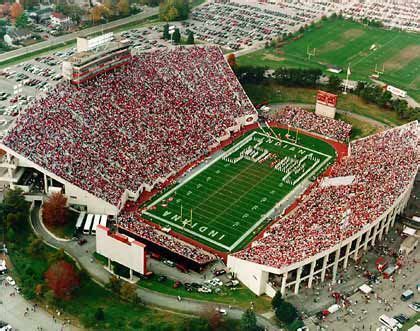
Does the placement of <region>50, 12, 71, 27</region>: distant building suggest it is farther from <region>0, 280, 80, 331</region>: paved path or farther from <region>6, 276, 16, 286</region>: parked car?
<region>0, 280, 80, 331</region>: paved path

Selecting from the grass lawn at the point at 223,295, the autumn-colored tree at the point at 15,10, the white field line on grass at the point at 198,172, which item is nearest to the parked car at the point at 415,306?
the grass lawn at the point at 223,295

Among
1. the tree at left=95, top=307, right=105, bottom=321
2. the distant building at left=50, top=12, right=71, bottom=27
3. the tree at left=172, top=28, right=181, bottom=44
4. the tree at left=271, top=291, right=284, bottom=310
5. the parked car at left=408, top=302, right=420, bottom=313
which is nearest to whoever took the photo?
the tree at left=95, top=307, right=105, bottom=321

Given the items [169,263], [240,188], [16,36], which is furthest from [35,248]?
[16,36]

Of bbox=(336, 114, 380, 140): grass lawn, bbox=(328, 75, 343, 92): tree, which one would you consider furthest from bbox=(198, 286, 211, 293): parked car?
bbox=(328, 75, 343, 92): tree

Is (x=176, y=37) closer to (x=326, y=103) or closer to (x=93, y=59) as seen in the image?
(x=326, y=103)

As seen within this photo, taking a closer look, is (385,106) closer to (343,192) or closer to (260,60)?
(260,60)

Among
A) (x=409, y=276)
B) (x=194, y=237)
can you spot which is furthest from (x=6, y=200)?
(x=409, y=276)
